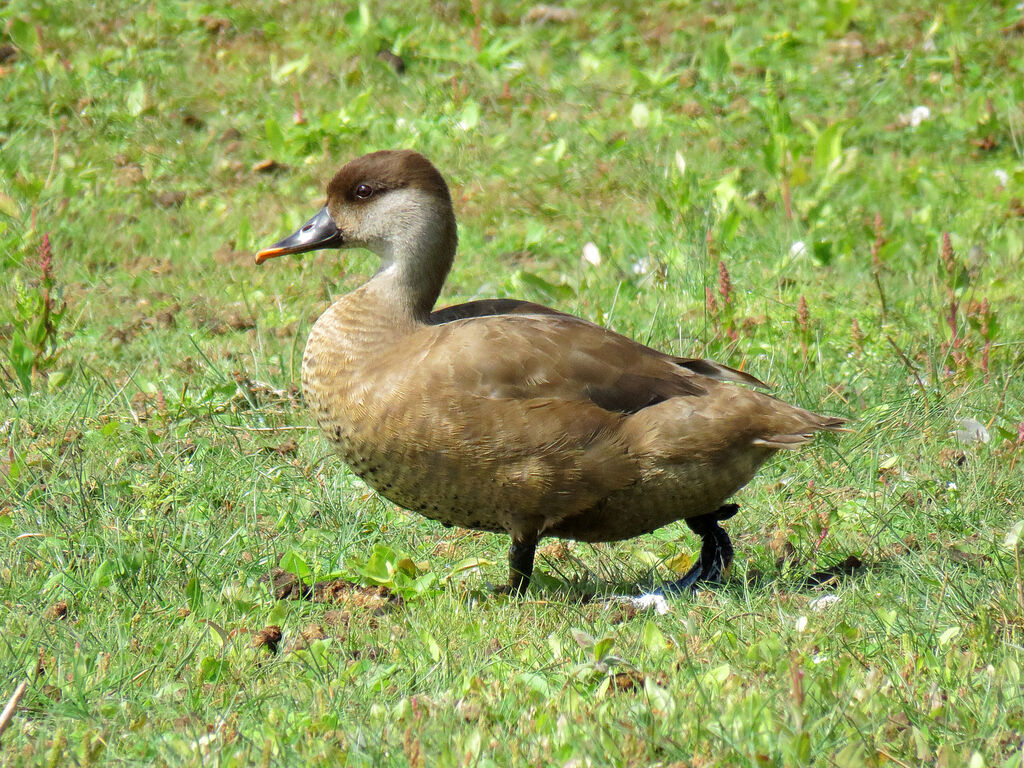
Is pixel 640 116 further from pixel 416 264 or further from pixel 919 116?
pixel 416 264

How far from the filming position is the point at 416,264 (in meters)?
4.43

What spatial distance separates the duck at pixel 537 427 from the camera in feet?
12.7

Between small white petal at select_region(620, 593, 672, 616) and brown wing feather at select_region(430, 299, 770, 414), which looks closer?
small white petal at select_region(620, 593, 672, 616)

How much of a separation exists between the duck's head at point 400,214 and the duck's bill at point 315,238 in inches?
1.5

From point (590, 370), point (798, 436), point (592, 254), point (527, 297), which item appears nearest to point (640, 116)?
point (592, 254)

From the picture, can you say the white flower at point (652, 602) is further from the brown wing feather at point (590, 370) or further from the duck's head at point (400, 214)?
the duck's head at point (400, 214)

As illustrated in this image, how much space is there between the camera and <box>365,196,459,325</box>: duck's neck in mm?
4348

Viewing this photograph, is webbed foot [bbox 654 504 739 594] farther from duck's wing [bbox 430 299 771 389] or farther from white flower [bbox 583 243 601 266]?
white flower [bbox 583 243 601 266]

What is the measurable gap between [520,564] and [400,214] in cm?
129

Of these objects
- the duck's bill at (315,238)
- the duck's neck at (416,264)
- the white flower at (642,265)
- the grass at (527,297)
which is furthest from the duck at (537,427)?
the white flower at (642,265)

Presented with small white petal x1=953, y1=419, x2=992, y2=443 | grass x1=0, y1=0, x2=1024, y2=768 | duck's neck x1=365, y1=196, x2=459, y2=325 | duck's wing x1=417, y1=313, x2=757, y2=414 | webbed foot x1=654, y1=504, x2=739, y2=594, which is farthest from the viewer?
small white petal x1=953, y1=419, x2=992, y2=443

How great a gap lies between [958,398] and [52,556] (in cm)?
324

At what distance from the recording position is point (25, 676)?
10.6 feet

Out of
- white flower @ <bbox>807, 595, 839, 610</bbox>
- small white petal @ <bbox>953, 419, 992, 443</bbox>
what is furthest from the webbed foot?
small white petal @ <bbox>953, 419, 992, 443</bbox>
